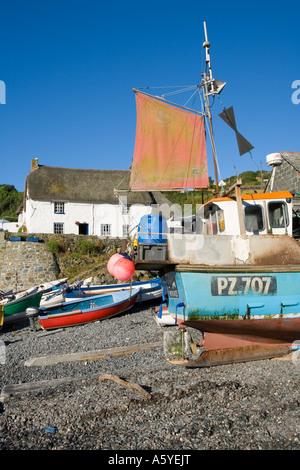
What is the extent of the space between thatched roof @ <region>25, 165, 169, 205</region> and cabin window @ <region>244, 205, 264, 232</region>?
2453cm

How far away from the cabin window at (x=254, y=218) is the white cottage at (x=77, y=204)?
906 inches

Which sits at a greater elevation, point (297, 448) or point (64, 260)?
point (64, 260)

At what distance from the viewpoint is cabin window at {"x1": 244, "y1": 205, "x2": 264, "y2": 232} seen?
31.0 feet

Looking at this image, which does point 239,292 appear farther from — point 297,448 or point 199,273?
point 297,448

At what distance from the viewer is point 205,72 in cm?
1369

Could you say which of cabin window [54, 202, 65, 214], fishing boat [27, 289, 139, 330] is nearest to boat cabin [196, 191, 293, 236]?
fishing boat [27, 289, 139, 330]

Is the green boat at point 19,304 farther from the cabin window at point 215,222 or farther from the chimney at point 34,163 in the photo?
the chimney at point 34,163

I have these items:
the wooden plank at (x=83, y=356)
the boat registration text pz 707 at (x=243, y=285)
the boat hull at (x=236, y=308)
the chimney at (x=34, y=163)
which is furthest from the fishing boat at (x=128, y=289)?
the chimney at (x=34, y=163)

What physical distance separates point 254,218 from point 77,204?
26576 millimetres

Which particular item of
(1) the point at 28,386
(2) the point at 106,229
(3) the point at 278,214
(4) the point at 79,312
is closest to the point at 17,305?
(4) the point at 79,312

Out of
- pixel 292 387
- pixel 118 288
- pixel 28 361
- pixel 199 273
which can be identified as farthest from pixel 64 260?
pixel 292 387

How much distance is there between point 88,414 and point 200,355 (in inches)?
124

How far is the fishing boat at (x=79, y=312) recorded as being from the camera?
46.9ft

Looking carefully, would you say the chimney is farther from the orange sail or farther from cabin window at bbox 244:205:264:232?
cabin window at bbox 244:205:264:232
